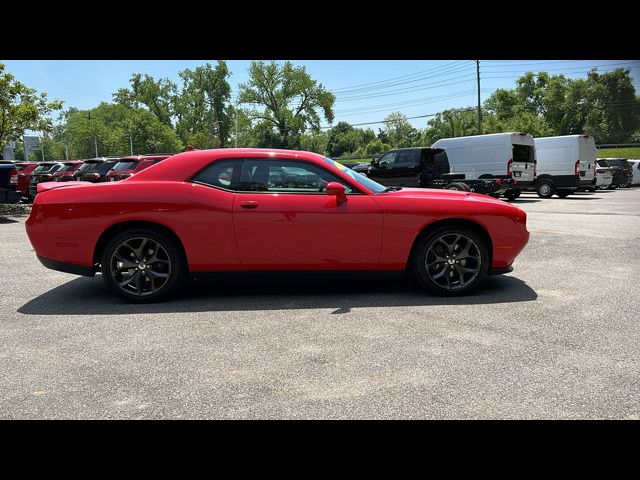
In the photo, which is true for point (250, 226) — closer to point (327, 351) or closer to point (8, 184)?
point (327, 351)

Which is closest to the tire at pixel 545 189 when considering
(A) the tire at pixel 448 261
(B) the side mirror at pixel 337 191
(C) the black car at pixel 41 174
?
(A) the tire at pixel 448 261

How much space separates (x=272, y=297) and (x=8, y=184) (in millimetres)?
11064

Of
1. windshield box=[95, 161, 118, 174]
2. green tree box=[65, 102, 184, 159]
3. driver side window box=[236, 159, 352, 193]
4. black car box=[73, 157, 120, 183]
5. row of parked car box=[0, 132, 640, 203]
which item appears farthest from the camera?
green tree box=[65, 102, 184, 159]

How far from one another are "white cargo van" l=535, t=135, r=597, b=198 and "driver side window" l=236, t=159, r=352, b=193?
17.6 meters

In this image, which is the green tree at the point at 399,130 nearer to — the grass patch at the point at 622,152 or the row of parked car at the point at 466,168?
the grass patch at the point at 622,152

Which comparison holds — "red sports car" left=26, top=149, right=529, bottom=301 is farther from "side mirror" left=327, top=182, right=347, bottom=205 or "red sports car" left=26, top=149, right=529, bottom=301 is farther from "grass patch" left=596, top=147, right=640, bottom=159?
"grass patch" left=596, top=147, right=640, bottom=159

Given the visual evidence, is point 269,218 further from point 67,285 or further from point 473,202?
point 67,285

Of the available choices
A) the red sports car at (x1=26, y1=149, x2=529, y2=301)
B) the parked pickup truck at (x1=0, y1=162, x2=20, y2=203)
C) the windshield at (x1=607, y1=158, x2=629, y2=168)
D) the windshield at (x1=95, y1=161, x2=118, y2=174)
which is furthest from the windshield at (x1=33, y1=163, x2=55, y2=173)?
the windshield at (x1=607, y1=158, x2=629, y2=168)

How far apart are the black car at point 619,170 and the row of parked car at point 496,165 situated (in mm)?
6239

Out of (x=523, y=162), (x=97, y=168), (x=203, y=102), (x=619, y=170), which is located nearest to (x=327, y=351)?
(x=97, y=168)

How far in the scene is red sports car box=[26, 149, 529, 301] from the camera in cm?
480
